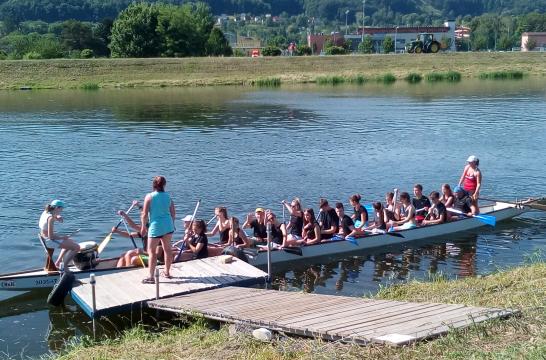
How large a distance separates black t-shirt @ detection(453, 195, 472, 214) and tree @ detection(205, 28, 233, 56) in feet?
226

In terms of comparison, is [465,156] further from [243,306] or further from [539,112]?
[243,306]

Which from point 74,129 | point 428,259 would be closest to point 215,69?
point 74,129

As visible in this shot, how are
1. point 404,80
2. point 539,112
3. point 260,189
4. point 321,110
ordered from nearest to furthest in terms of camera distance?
point 260,189 → point 539,112 → point 321,110 → point 404,80

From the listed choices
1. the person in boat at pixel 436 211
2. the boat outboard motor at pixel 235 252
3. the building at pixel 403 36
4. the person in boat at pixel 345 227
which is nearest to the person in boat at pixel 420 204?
the person in boat at pixel 436 211

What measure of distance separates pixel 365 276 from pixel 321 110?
30301mm

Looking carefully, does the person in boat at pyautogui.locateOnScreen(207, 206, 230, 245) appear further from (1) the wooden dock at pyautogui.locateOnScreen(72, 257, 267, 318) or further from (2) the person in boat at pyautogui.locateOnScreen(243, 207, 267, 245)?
(1) the wooden dock at pyautogui.locateOnScreen(72, 257, 267, 318)

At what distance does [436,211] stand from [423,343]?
10.4 meters

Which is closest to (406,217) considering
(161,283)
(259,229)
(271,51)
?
(259,229)

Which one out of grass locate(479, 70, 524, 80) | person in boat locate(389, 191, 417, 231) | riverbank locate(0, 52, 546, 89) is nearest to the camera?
person in boat locate(389, 191, 417, 231)

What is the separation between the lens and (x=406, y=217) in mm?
18438

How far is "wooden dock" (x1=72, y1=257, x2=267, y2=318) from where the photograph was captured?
1229cm

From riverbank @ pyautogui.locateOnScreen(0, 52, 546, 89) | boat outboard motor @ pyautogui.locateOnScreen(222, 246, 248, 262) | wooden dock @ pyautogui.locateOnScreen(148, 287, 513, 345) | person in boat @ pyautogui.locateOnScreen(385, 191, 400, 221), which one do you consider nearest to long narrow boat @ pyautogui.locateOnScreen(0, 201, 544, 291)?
boat outboard motor @ pyautogui.locateOnScreen(222, 246, 248, 262)

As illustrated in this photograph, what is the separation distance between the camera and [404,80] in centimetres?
6800

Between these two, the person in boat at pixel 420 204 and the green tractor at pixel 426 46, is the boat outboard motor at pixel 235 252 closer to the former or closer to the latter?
the person in boat at pixel 420 204
